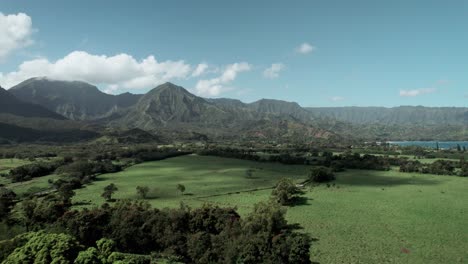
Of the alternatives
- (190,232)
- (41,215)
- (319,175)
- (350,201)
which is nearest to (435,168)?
(319,175)

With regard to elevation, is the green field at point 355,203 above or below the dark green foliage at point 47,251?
below

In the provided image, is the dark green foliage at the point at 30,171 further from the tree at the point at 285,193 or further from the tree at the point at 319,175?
the tree at the point at 319,175

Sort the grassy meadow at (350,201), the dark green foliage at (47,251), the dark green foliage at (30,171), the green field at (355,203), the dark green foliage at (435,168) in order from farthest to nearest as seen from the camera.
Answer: the dark green foliage at (435,168) → the dark green foliage at (30,171) → the grassy meadow at (350,201) → the green field at (355,203) → the dark green foliage at (47,251)

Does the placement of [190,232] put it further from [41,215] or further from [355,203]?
[355,203]

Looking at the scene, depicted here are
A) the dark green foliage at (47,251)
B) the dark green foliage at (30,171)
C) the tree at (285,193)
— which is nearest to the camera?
the dark green foliage at (47,251)

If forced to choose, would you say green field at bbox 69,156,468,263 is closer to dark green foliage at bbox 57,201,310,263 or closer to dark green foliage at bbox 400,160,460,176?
dark green foliage at bbox 400,160,460,176

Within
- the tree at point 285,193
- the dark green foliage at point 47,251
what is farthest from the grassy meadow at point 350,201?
the dark green foliage at point 47,251

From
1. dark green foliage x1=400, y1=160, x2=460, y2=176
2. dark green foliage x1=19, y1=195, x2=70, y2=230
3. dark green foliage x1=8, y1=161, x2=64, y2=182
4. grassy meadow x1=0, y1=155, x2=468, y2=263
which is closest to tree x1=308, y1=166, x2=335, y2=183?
grassy meadow x1=0, y1=155, x2=468, y2=263

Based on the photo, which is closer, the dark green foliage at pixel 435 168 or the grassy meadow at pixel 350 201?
the grassy meadow at pixel 350 201
